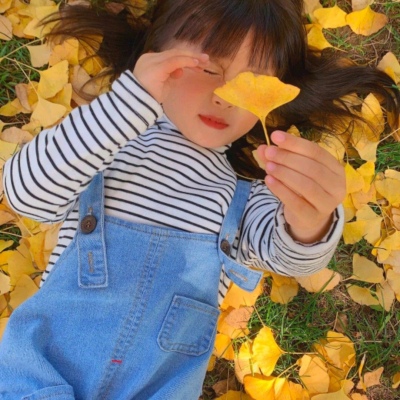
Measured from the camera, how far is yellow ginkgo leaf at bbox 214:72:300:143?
2.30ft

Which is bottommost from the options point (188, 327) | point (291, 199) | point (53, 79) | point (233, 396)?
point (233, 396)

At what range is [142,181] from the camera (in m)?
0.98

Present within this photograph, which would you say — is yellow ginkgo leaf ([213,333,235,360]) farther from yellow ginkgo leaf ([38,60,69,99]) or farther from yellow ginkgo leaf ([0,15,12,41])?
yellow ginkgo leaf ([0,15,12,41])

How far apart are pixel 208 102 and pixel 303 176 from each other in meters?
0.24

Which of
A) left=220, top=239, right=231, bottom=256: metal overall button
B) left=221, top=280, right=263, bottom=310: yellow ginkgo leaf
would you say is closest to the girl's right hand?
left=220, top=239, right=231, bottom=256: metal overall button

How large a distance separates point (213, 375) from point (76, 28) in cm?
80

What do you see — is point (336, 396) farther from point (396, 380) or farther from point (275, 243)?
point (275, 243)

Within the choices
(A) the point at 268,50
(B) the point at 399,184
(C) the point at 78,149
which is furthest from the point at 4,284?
(B) the point at 399,184

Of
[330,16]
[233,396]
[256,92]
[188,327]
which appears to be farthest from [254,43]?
[233,396]

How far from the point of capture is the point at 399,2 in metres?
1.28

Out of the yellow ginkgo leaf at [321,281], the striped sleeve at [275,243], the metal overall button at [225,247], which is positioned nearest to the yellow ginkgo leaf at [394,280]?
the yellow ginkgo leaf at [321,281]

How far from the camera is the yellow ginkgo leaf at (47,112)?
3.75 feet

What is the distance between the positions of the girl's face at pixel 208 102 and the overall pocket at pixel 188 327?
0.94ft

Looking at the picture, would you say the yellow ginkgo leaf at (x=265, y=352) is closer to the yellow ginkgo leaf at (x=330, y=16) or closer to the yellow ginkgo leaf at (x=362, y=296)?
the yellow ginkgo leaf at (x=362, y=296)
